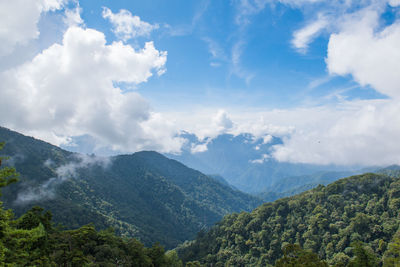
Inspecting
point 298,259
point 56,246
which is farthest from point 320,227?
point 56,246

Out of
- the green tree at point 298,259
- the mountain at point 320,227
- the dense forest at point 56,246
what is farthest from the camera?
the mountain at point 320,227

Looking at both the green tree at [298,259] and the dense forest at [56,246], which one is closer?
the dense forest at [56,246]

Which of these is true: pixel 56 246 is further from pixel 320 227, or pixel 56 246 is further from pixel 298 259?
pixel 320 227

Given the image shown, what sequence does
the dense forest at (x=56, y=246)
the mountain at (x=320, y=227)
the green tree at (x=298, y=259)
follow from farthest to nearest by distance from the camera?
the mountain at (x=320, y=227), the green tree at (x=298, y=259), the dense forest at (x=56, y=246)

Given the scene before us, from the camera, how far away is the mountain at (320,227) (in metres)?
95.4

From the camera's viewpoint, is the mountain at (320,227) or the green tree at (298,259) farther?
the mountain at (320,227)

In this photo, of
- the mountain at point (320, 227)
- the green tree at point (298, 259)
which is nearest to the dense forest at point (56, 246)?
the green tree at point (298, 259)

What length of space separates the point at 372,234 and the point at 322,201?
38.7m

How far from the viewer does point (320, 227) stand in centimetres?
11144

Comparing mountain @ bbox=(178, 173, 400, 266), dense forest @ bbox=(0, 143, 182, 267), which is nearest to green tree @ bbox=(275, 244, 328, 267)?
dense forest @ bbox=(0, 143, 182, 267)

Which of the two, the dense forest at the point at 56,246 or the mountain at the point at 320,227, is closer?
the dense forest at the point at 56,246

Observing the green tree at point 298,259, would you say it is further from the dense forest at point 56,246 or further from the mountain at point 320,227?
the mountain at point 320,227

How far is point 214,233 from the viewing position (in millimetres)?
156500

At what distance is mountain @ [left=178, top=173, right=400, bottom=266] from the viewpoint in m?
95.4
